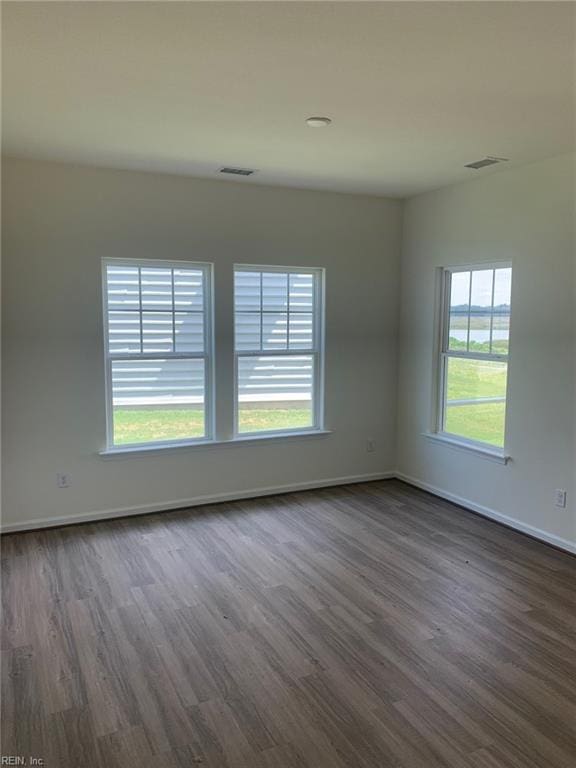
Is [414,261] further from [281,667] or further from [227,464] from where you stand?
[281,667]

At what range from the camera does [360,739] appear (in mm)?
2176

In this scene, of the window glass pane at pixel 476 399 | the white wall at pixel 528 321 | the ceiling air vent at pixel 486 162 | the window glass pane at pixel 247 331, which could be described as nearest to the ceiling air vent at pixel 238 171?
the window glass pane at pixel 247 331

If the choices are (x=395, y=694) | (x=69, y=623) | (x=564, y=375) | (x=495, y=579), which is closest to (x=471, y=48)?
(x=564, y=375)

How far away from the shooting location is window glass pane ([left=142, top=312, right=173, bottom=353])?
4.54 metres

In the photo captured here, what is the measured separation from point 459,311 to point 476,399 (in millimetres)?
784

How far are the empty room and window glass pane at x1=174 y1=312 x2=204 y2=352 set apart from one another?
1.1 inches

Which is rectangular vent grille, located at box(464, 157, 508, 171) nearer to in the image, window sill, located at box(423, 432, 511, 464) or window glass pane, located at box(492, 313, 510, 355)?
window glass pane, located at box(492, 313, 510, 355)

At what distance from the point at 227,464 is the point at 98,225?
2198 mm

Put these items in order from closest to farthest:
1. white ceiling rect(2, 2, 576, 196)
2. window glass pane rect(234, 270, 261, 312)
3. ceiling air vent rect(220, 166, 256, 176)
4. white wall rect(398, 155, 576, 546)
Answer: white ceiling rect(2, 2, 576, 196) < white wall rect(398, 155, 576, 546) < ceiling air vent rect(220, 166, 256, 176) < window glass pane rect(234, 270, 261, 312)

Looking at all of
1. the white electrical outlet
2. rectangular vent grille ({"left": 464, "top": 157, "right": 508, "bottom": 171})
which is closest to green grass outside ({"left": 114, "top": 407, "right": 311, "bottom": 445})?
the white electrical outlet

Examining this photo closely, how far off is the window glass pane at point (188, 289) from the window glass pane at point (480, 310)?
2.28 m

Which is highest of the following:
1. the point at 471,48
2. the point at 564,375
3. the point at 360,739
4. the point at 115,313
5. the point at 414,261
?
the point at 471,48

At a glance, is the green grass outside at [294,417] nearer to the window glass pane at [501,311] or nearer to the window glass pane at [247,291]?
the window glass pane at [501,311]

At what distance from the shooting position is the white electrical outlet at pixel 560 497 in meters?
3.93
